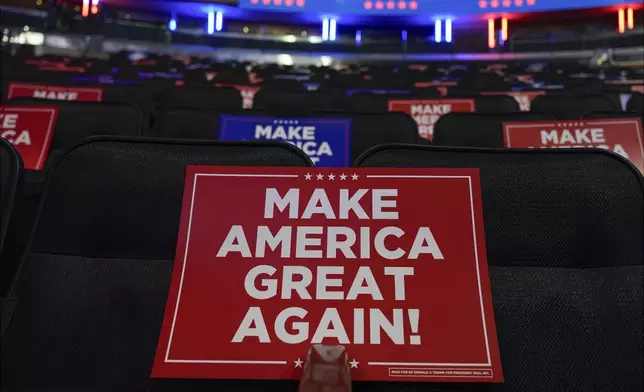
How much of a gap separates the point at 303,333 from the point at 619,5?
13032 millimetres

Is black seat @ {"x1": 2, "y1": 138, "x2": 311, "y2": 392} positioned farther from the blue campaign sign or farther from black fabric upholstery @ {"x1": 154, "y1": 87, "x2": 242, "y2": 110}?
black fabric upholstery @ {"x1": 154, "y1": 87, "x2": 242, "y2": 110}

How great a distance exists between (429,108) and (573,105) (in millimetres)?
788

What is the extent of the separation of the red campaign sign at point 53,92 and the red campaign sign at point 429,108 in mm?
1702

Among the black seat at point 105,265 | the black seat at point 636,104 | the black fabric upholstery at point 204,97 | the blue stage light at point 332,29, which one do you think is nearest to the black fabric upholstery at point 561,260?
the black seat at point 105,265

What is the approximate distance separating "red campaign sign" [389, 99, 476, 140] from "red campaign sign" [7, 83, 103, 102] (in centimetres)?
170

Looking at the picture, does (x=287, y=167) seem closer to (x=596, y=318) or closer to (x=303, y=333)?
(x=303, y=333)

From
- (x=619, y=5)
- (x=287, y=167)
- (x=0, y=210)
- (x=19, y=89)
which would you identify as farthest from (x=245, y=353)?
(x=619, y=5)

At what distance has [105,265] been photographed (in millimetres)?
748

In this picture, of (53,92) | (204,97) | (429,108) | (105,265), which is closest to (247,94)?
(204,97)

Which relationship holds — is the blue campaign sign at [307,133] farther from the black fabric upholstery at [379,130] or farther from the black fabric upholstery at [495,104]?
the black fabric upholstery at [495,104]

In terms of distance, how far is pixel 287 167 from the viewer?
2.55 feet

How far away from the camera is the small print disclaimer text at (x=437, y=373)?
0.62 meters

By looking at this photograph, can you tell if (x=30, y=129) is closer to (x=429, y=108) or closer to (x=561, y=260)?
(x=561, y=260)

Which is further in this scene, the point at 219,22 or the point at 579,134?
the point at 219,22
